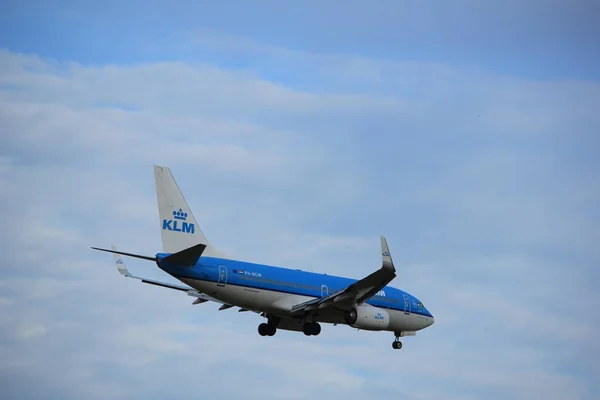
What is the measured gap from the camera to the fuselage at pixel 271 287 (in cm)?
7106

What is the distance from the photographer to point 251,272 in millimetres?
73375

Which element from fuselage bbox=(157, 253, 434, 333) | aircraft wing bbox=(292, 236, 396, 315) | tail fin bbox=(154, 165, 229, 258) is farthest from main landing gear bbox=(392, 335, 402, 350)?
tail fin bbox=(154, 165, 229, 258)

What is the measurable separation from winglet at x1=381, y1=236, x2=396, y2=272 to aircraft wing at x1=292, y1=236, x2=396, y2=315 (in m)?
0.32

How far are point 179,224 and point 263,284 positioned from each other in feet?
22.0

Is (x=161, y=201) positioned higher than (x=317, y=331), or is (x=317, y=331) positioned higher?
(x=161, y=201)

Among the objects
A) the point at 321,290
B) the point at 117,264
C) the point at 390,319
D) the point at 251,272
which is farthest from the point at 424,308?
the point at 117,264

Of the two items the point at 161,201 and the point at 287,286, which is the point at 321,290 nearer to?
the point at 287,286

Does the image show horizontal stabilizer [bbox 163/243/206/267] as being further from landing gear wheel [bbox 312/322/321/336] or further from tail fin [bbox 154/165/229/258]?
landing gear wheel [bbox 312/322/321/336]

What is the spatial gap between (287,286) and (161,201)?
1024cm

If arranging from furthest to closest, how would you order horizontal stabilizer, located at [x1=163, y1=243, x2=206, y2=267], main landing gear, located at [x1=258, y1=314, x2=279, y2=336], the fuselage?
main landing gear, located at [x1=258, y1=314, x2=279, y2=336] < the fuselage < horizontal stabilizer, located at [x1=163, y1=243, x2=206, y2=267]

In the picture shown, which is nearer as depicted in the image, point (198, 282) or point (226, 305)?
point (198, 282)

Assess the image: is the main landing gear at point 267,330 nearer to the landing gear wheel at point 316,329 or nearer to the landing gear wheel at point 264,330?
the landing gear wheel at point 264,330

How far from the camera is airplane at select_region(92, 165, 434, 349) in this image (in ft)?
232

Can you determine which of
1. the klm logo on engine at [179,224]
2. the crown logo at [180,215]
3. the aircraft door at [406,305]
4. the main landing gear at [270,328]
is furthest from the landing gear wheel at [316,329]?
the crown logo at [180,215]
